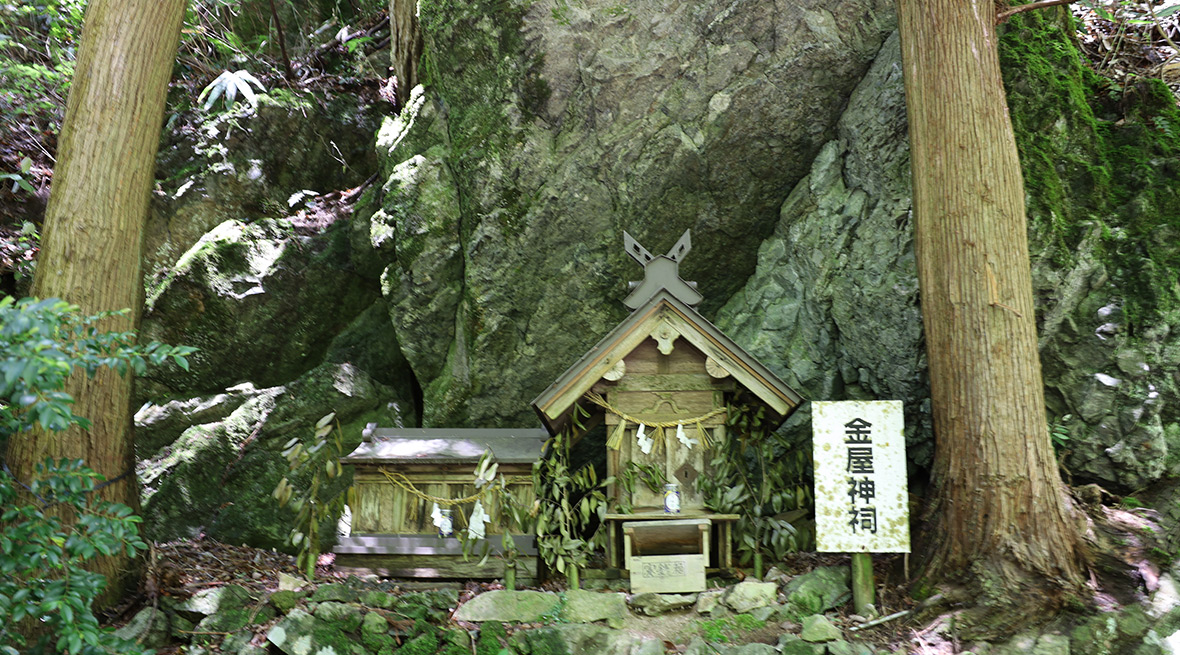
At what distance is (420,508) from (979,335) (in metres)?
4.00

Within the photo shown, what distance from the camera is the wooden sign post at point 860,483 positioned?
15.7 ft

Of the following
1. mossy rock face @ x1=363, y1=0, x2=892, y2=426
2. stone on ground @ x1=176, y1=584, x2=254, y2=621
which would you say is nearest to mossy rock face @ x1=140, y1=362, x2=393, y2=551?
mossy rock face @ x1=363, y1=0, x2=892, y2=426

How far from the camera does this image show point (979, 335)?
4836mm

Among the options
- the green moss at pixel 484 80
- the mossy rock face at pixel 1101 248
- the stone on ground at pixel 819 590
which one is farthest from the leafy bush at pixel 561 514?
the mossy rock face at pixel 1101 248

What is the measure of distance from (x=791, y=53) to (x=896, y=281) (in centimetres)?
241

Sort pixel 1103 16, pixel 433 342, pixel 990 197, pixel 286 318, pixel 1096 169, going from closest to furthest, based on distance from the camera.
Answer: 1. pixel 990 197
2. pixel 1096 169
3. pixel 1103 16
4. pixel 433 342
5. pixel 286 318

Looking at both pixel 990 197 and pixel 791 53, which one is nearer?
pixel 990 197

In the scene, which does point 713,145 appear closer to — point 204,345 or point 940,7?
point 940,7

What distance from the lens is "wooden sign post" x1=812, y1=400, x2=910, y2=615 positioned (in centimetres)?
477

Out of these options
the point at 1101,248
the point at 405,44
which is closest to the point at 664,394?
the point at 1101,248

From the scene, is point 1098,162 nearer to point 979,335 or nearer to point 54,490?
point 979,335

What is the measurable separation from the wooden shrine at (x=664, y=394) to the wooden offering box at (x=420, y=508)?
1.72ft

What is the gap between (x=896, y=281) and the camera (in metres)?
6.01

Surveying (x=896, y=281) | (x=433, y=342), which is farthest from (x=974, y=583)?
(x=433, y=342)
